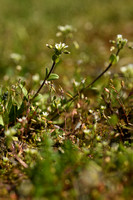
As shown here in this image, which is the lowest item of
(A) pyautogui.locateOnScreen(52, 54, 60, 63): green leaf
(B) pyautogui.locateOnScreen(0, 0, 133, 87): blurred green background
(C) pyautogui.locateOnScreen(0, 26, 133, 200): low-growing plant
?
(C) pyautogui.locateOnScreen(0, 26, 133, 200): low-growing plant

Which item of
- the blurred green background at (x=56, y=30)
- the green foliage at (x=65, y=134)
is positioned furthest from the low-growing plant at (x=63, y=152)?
the blurred green background at (x=56, y=30)

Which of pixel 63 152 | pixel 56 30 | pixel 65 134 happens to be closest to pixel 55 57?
pixel 65 134

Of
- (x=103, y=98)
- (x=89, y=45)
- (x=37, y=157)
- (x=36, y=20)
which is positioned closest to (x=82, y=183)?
(x=37, y=157)

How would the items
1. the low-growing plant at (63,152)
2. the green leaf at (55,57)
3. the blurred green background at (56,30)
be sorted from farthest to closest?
the blurred green background at (56,30), the green leaf at (55,57), the low-growing plant at (63,152)

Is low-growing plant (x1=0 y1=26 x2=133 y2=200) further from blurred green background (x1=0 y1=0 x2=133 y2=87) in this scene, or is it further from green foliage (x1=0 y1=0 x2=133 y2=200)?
blurred green background (x1=0 y1=0 x2=133 y2=87)

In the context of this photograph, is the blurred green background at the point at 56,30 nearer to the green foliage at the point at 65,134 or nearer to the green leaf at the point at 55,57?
the green foliage at the point at 65,134

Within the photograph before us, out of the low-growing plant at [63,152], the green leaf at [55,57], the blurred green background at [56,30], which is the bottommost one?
the low-growing plant at [63,152]

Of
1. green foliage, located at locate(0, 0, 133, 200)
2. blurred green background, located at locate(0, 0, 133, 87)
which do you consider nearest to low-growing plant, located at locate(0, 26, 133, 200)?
green foliage, located at locate(0, 0, 133, 200)

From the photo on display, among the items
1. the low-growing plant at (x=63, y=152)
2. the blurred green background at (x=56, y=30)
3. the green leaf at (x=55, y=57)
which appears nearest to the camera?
the low-growing plant at (x=63, y=152)

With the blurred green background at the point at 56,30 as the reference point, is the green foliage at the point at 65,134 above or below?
below

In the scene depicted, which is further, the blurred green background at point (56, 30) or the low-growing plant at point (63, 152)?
the blurred green background at point (56, 30)
